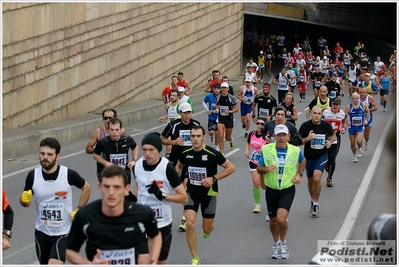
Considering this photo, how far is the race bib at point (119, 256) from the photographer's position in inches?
252

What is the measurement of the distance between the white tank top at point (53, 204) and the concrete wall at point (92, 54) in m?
12.8

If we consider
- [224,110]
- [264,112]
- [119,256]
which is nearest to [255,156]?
[224,110]

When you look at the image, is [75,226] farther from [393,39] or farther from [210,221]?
[393,39]

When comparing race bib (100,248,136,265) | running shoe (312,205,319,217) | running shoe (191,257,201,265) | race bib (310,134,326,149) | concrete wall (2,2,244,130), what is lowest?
concrete wall (2,2,244,130)

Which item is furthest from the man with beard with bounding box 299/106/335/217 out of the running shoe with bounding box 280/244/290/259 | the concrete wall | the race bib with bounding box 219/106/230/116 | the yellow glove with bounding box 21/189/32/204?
the concrete wall

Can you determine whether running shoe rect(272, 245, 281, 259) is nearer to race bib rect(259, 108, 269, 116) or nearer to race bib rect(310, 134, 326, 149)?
race bib rect(310, 134, 326, 149)

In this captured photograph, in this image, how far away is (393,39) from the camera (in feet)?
220

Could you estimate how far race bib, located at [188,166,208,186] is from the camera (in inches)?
402

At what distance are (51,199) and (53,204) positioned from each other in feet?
0.18

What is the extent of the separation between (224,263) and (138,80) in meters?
20.6

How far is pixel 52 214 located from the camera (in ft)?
27.2

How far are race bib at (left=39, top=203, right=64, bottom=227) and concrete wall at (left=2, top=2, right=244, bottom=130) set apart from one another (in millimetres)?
12876

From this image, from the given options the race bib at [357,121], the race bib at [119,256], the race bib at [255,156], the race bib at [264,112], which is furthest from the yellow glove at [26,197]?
the race bib at [264,112]

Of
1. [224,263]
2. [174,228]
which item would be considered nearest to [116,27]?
[174,228]
